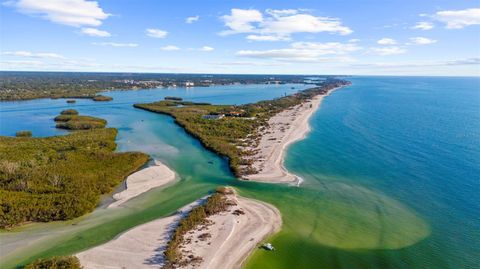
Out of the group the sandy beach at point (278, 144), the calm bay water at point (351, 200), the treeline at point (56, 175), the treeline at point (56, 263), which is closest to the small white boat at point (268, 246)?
the calm bay water at point (351, 200)

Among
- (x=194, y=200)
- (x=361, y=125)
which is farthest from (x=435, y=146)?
(x=194, y=200)

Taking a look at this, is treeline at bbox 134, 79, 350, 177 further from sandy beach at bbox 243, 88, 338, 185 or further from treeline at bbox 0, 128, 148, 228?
treeline at bbox 0, 128, 148, 228

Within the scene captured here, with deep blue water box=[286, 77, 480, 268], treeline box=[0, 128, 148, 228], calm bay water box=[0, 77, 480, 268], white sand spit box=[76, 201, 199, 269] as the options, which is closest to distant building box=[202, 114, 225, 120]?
calm bay water box=[0, 77, 480, 268]

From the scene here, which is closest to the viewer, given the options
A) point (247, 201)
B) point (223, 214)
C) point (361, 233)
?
point (361, 233)

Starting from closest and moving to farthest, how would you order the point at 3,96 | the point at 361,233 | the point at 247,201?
the point at 361,233 < the point at 247,201 < the point at 3,96

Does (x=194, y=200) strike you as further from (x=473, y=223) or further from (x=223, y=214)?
(x=473, y=223)

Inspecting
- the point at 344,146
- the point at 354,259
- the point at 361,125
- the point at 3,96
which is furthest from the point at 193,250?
the point at 3,96

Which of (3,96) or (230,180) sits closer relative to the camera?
(230,180)
